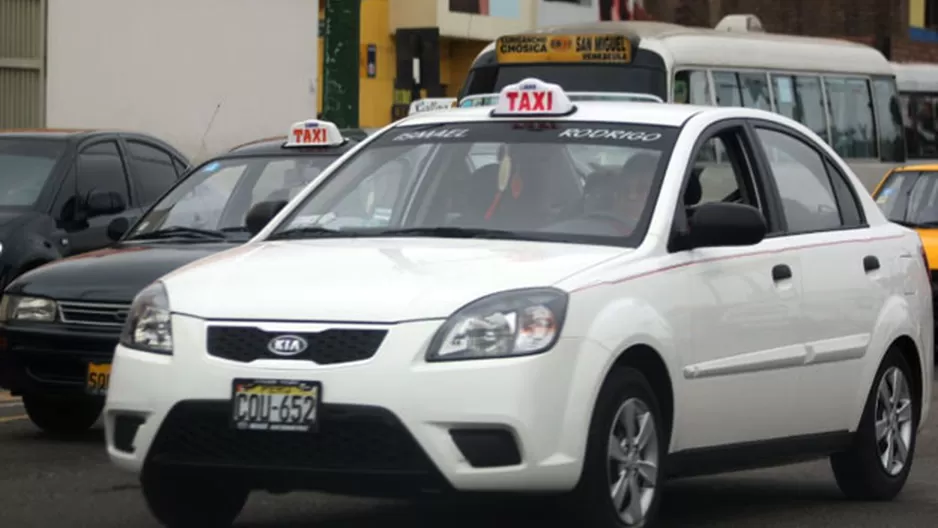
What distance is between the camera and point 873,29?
55188 mm

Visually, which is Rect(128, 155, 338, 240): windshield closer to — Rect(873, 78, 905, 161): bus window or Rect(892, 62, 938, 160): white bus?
Rect(873, 78, 905, 161): bus window

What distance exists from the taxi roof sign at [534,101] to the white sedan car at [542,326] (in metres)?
0.01

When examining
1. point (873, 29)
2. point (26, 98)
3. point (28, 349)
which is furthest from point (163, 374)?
point (873, 29)

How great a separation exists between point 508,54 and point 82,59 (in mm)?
8192


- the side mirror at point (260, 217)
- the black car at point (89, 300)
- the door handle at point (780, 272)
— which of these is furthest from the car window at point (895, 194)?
the side mirror at point (260, 217)

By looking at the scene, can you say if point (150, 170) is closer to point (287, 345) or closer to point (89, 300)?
point (89, 300)

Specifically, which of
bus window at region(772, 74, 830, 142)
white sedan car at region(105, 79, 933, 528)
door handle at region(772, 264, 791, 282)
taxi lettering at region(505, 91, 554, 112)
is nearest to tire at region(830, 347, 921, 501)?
white sedan car at region(105, 79, 933, 528)

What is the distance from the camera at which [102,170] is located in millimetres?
14719

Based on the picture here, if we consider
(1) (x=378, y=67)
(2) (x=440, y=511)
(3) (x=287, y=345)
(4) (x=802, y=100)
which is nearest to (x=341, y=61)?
(4) (x=802, y=100)

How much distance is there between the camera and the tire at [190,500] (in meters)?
7.40

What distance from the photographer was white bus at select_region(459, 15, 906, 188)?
21812mm

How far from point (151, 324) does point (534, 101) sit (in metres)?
1.86

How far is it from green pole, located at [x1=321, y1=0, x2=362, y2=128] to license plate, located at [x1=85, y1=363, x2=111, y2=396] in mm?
7903

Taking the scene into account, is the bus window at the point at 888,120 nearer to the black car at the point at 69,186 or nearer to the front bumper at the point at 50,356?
the black car at the point at 69,186
